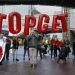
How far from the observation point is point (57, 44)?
1703 centimetres

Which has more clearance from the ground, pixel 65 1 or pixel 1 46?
pixel 65 1

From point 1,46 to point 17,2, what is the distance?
743 centimetres

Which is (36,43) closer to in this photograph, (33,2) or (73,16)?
(33,2)

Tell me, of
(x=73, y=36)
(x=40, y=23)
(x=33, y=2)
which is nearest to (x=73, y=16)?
(x=73, y=36)

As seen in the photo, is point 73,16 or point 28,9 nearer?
point 28,9

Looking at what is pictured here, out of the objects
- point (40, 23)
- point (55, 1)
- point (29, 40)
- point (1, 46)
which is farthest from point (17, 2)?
point (29, 40)

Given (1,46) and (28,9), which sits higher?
(28,9)

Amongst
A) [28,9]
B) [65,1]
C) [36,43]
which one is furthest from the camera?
[28,9]

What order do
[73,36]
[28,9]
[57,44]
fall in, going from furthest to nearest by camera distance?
[73,36]
[28,9]
[57,44]

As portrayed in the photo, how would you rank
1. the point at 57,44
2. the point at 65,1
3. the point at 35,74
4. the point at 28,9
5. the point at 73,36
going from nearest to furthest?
the point at 35,74 < the point at 57,44 < the point at 65,1 < the point at 28,9 < the point at 73,36

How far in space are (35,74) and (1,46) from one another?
4.41m

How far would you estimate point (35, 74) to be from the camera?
8641 millimetres

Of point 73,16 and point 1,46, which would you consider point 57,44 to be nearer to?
point 1,46

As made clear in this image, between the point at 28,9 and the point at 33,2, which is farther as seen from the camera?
the point at 28,9
